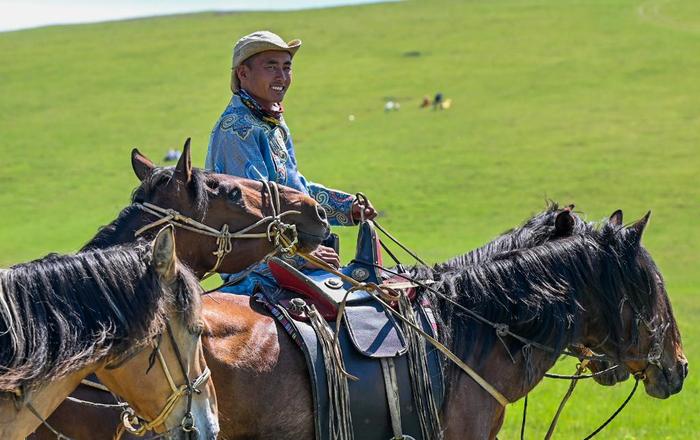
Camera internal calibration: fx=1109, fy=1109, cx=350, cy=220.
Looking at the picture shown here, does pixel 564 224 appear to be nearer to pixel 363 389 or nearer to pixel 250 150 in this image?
pixel 363 389

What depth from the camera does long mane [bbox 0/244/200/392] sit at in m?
4.03

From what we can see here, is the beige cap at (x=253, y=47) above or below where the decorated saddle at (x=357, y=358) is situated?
above

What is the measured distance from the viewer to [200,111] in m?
50.2

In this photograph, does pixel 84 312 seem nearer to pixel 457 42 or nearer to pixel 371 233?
pixel 371 233

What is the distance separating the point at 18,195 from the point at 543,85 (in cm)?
2578

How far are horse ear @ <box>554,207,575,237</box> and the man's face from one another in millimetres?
1708

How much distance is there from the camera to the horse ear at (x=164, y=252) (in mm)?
4246

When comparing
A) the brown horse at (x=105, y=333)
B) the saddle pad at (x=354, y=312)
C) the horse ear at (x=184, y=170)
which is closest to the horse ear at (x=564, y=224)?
the saddle pad at (x=354, y=312)

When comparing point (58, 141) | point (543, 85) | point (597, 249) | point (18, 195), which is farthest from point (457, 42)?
point (597, 249)

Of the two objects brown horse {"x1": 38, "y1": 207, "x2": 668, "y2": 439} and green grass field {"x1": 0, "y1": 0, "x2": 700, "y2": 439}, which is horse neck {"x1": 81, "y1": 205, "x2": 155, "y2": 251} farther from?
green grass field {"x1": 0, "y1": 0, "x2": 700, "y2": 439}

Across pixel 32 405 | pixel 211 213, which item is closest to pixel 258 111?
pixel 211 213

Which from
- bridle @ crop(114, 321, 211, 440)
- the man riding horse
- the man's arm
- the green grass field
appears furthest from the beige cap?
the green grass field

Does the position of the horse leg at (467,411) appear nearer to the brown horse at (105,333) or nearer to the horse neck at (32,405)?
the brown horse at (105,333)

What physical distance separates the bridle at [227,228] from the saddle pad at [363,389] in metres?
0.44
